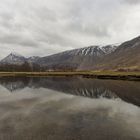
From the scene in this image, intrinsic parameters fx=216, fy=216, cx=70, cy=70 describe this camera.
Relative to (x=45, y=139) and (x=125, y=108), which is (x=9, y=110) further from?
(x=125, y=108)

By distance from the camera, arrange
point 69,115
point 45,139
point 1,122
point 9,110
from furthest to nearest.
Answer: point 9,110
point 69,115
point 1,122
point 45,139

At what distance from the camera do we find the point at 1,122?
867 inches

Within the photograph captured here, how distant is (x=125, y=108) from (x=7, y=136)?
1782 centimetres

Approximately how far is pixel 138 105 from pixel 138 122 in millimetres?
10114

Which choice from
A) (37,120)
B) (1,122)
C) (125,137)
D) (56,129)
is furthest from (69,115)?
(125,137)

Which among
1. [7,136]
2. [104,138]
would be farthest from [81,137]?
[7,136]

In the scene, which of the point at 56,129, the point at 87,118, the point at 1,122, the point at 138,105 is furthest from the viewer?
the point at 138,105

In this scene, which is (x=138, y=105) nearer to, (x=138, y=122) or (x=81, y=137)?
(x=138, y=122)

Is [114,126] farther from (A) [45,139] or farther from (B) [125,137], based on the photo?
(A) [45,139]

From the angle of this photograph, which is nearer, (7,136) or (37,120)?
(7,136)

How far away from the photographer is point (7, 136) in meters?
17.5

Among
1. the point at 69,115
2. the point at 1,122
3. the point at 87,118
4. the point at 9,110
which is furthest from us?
the point at 9,110

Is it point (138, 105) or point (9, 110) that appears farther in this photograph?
point (138, 105)

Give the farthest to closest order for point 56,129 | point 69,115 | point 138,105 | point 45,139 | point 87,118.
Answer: point 138,105
point 69,115
point 87,118
point 56,129
point 45,139
